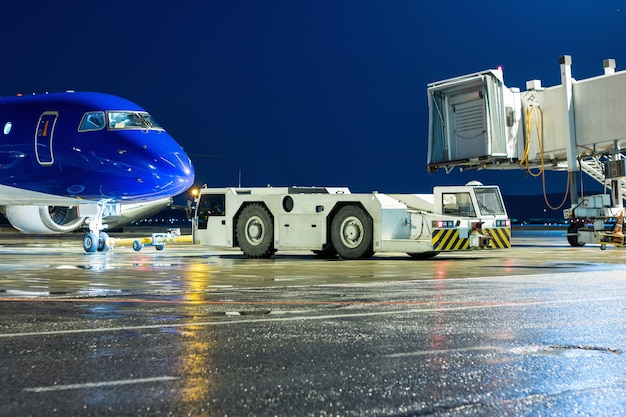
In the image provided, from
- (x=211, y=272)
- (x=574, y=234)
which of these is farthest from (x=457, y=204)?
(x=574, y=234)

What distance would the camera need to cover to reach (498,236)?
19.5 m

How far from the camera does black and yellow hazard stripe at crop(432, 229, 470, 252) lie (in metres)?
19.0

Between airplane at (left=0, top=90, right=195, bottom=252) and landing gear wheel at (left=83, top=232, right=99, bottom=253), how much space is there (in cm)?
85

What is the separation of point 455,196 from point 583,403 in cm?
1565

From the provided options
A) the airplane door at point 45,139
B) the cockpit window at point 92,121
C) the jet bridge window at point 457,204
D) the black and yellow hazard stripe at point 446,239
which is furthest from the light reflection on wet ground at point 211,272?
the cockpit window at point 92,121

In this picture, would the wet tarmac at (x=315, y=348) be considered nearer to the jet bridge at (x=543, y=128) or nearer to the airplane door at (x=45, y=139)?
the airplane door at (x=45, y=139)

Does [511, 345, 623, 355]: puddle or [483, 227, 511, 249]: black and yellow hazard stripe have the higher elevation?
[483, 227, 511, 249]: black and yellow hazard stripe

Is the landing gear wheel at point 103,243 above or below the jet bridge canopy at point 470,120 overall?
below

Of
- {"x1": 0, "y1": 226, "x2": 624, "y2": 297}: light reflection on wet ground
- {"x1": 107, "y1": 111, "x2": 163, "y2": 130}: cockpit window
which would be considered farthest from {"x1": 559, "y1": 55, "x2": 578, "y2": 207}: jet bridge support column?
{"x1": 107, "y1": 111, "x2": 163, "y2": 130}: cockpit window

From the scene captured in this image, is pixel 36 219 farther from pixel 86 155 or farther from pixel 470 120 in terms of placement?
pixel 470 120

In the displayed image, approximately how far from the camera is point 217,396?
15.0 ft

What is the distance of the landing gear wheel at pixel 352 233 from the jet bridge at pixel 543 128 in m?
7.13

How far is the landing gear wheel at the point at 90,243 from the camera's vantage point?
22719mm

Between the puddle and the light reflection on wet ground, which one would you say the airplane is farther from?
the puddle
